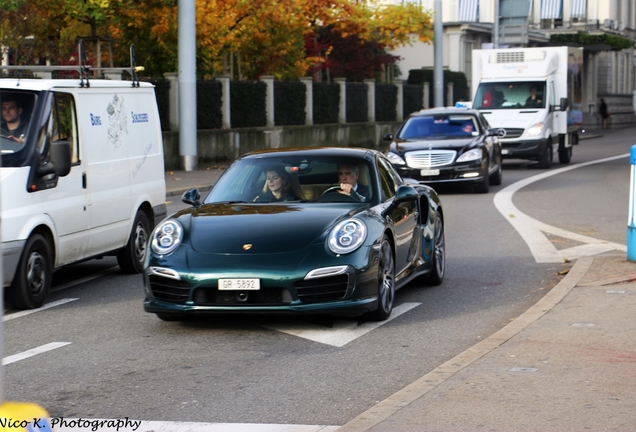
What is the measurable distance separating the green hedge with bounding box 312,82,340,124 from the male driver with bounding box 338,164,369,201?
29827mm

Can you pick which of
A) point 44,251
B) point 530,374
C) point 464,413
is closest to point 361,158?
point 44,251

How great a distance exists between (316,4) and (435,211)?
1382 inches

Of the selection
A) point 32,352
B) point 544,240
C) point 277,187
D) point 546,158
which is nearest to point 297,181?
point 277,187

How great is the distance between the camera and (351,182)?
934 centimetres

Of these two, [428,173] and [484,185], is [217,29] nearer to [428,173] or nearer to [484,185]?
[428,173]

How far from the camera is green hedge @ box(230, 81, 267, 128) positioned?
33250 mm

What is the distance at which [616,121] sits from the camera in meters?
75.7

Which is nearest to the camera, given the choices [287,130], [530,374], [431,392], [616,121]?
[431,392]

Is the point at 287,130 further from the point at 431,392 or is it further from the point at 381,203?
the point at 431,392

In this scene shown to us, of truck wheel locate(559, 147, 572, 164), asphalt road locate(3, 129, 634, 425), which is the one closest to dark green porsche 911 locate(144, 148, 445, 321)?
asphalt road locate(3, 129, 634, 425)

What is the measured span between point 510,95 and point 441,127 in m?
7.57

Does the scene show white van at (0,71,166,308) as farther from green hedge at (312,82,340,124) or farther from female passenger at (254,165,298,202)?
green hedge at (312,82,340,124)

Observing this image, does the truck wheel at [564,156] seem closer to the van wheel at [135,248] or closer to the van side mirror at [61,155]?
the van wheel at [135,248]

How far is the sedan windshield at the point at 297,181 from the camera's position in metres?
9.24
